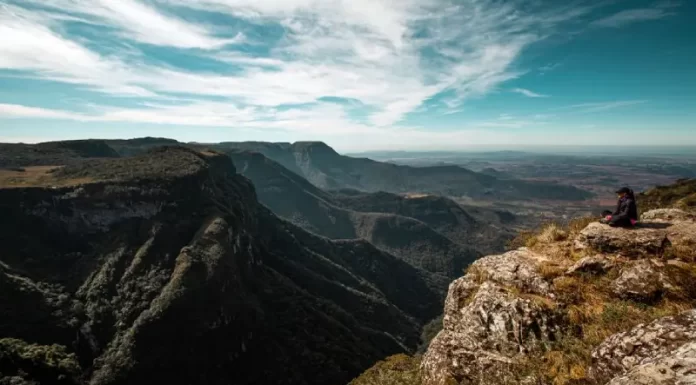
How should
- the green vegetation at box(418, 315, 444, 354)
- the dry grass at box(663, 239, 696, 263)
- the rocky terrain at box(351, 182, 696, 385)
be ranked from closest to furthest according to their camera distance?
the rocky terrain at box(351, 182, 696, 385) → the dry grass at box(663, 239, 696, 263) → the green vegetation at box(418, 315, 444, 354)

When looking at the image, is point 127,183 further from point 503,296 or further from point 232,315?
point 503,296

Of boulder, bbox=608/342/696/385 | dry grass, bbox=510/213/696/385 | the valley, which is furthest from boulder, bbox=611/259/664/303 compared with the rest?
the valley

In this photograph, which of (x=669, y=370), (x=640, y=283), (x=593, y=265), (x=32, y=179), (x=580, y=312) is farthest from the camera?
(x=32, y=179)

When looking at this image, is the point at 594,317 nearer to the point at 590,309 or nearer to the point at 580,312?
the point at 590,309

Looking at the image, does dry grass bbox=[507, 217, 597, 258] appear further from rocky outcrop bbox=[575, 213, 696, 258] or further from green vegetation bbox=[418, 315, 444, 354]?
green vegetation bbox=[418, 315, 444, 354]

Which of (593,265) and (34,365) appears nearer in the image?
(593,265)

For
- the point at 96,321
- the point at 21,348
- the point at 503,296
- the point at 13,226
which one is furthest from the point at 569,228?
the point at 13,226

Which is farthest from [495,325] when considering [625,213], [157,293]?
[157,293]
